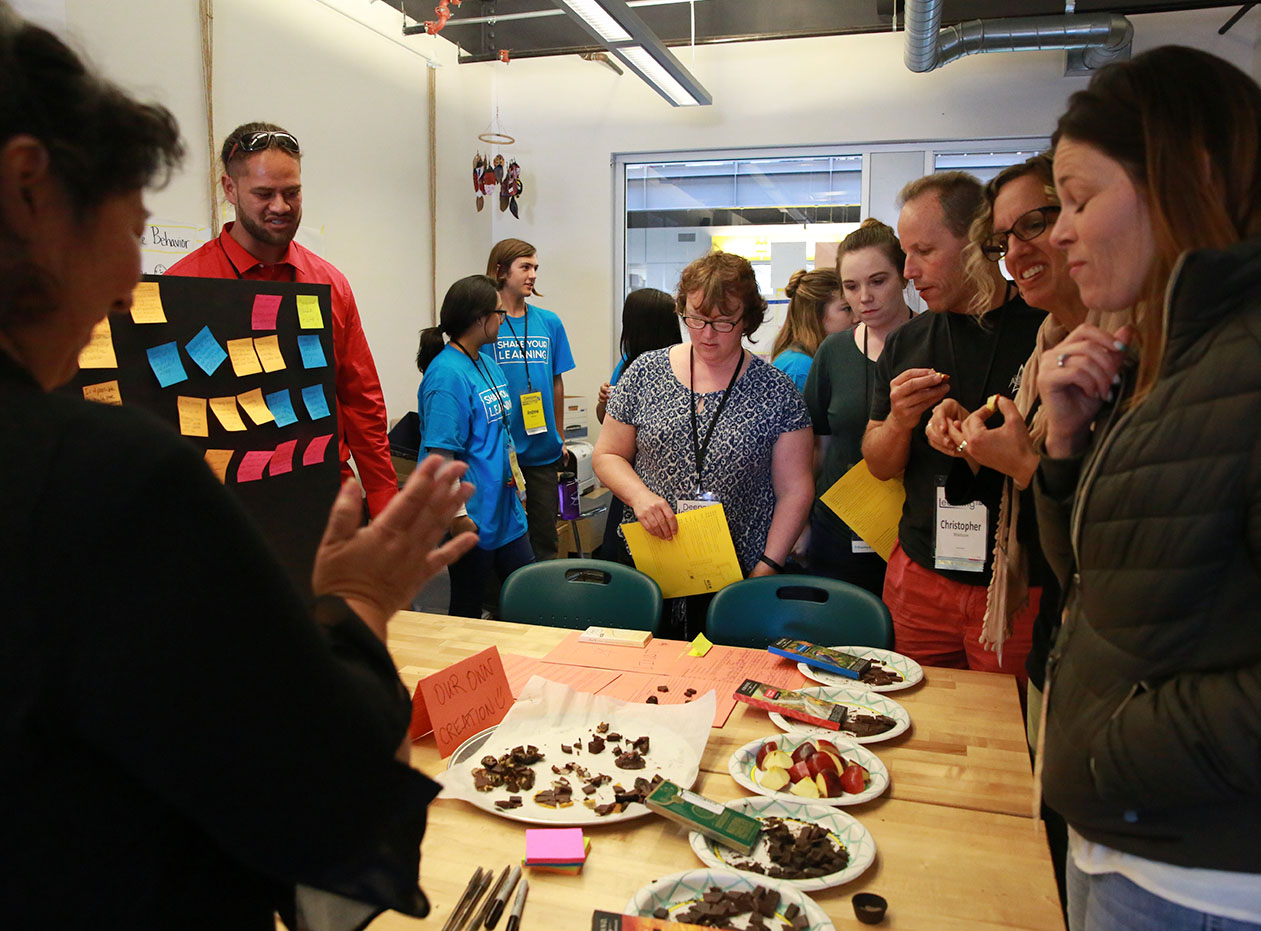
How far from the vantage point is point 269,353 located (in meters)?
2.27

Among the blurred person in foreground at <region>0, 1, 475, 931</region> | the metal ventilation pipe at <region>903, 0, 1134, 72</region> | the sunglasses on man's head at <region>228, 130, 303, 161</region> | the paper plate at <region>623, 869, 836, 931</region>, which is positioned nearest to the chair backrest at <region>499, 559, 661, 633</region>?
the paper plate at <region>623, 869, 836, 931</region>

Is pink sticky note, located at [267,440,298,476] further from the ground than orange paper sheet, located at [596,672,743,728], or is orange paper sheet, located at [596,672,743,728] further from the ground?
pink sticky note, located at [267,440,298,476]

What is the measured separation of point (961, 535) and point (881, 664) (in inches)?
13.9

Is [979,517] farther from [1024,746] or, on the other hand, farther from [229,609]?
[229,609]

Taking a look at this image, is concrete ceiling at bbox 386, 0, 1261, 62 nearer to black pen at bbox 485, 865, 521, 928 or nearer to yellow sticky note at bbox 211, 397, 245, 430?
yellow sticky note at bbox 211, 397, 245, 430

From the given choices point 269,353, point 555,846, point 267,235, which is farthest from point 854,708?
point 267,235

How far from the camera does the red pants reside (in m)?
1.96

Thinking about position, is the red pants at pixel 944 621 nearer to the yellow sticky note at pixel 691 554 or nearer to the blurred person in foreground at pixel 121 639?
the yellow sticky note at pixel 691 554

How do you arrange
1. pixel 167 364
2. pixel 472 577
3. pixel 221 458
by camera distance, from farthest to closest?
1. pixel 472 577
2. pixel 221 458
3. pixel 167 364

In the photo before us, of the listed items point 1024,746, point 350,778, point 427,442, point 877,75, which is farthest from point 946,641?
point 877,75

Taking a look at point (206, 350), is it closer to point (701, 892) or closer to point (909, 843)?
point (701, 892)

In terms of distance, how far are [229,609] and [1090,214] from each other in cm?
101

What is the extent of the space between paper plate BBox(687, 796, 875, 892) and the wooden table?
3 centimetres

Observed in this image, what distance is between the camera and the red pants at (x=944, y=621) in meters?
1.96
